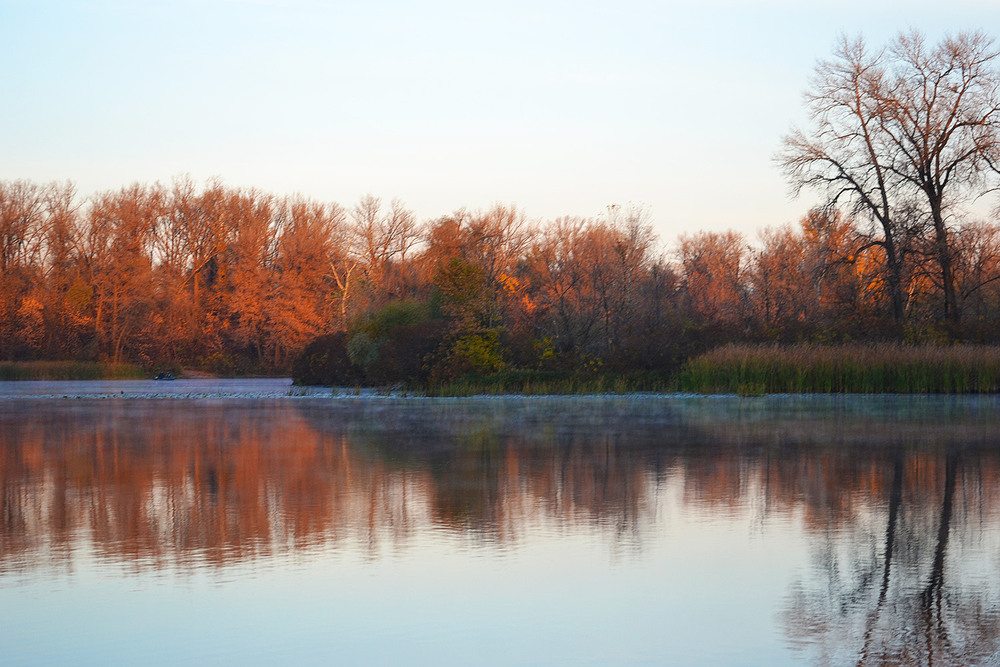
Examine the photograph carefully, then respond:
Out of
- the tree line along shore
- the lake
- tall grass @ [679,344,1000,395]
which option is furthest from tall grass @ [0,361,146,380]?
the lake

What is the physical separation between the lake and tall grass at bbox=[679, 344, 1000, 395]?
1226 cm

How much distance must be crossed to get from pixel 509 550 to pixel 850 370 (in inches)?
925

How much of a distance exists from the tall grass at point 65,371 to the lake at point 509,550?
36.0m

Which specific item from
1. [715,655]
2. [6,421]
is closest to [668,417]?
[6,421]

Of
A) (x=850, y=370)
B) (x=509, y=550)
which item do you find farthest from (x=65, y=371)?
(x=509, y=550)

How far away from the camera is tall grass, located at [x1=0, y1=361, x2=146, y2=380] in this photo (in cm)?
4947

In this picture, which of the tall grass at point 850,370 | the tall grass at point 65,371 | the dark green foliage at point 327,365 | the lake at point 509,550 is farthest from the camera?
the tall grass at point 65,371

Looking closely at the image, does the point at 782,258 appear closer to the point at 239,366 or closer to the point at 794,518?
the point at 239,366

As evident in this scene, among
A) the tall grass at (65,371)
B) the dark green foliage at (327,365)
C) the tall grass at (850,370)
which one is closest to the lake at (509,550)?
the tall grass at (850,370)

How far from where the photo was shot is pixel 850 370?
97.3 feet

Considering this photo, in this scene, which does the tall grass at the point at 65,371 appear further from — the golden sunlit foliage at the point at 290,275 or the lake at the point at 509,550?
the lake at the point at 509,550

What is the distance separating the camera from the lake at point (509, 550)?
5930mm

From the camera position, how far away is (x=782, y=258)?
236 feet

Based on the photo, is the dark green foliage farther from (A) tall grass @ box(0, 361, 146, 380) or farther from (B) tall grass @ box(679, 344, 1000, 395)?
(A) tall grass @ box(0, 361, 146, 380)
